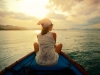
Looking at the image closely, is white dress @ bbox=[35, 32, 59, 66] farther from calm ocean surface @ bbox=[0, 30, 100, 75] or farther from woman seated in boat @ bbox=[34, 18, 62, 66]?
calm ocean surface @ bbox=[0, 30, 100, 75]

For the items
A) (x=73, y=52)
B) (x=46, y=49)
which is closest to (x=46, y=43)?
(x=46, y=49)

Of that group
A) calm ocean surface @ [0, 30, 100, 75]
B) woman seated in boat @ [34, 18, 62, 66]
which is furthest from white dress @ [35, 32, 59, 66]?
calm ocean surface @ [0, 30, 100, 75]

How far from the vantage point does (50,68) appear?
420cm

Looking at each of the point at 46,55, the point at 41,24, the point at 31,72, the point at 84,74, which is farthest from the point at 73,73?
the point at 41,24

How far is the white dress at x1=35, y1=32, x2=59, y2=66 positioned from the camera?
3592mm

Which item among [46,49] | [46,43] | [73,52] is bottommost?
[73,52]

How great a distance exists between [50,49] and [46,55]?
0.75 ft

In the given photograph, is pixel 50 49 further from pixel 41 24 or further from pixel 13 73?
pixel 13 73

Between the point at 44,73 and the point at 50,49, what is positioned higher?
the point at 50,49

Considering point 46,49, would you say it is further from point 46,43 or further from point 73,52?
point 73,52

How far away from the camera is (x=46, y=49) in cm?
365

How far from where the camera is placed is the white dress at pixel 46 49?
3.59m

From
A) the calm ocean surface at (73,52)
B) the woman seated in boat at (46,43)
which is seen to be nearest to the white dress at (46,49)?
the woman seated in boat at (46,43)

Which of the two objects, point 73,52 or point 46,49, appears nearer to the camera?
point 46,49
